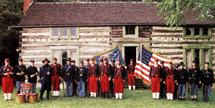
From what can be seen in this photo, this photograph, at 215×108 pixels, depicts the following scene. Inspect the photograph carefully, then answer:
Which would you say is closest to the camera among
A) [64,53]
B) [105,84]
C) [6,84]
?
[6,84]

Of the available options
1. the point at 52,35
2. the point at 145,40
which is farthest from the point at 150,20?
the point at 52,35

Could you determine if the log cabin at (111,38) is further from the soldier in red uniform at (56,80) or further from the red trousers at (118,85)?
the red trousers at (118,85)

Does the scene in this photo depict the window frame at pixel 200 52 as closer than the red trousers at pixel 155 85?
No

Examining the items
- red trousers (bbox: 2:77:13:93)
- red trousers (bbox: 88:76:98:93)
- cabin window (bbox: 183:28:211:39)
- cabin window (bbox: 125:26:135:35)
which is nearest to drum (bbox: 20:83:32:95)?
red trousers (bbox: 2:77:13:93)

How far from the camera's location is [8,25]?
2109 centimetres

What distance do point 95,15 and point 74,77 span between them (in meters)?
7.97

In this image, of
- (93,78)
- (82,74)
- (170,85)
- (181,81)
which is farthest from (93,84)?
(181,81)

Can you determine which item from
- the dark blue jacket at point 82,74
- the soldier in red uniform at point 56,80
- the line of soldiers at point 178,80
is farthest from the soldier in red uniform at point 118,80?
the soldier in red uniform at point 56,80

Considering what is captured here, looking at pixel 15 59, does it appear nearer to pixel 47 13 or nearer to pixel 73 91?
pixel 47 13

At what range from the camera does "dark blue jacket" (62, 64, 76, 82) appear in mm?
12833

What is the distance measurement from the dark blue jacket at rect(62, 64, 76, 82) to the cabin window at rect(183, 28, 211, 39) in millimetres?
9942

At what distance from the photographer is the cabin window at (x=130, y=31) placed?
18.6m

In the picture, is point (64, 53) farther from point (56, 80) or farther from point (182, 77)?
point (182, 77)

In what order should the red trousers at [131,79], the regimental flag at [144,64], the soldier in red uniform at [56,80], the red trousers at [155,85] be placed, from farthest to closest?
the red trousers at [131,79] → the regimental flag at [144,64] → the soldier in red uniform at [56,80] → the red trousers at [155,85]
